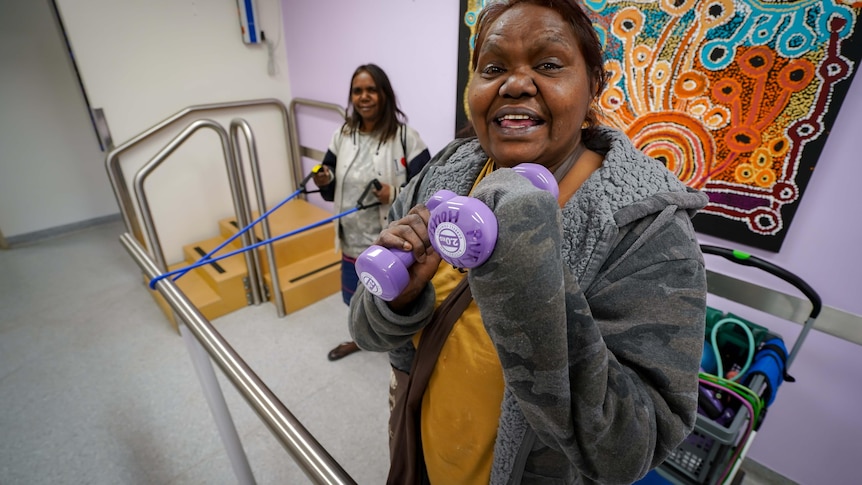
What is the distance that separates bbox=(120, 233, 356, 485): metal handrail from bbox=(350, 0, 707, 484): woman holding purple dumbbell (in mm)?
171

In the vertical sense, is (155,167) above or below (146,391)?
above

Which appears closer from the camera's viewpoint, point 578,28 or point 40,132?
point 578,28

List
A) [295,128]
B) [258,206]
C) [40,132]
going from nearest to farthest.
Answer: [258,206] → [295,128] → [40,132]

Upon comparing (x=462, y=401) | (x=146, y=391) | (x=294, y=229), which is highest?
(x=462, y=401)

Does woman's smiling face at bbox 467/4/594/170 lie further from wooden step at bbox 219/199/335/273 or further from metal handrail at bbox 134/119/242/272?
wooden step at bbox 219/199/335/273

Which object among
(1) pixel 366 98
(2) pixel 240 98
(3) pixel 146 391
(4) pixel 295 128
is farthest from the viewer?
(4) pixel 295 128

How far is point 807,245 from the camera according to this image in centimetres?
121

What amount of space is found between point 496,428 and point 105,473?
5.74ft

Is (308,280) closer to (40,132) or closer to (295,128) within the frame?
(295,128)

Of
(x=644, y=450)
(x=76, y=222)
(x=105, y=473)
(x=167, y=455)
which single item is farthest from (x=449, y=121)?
(x=76, y=222)

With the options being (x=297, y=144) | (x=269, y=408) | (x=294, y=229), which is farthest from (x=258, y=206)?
(x=269, y=408)

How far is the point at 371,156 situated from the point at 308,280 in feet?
3.74

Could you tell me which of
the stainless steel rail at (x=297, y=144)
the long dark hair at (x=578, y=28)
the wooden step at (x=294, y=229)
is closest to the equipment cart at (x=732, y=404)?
the long dark hair at (x=578, y=28)

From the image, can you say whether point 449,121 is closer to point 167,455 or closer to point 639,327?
point 639,327
